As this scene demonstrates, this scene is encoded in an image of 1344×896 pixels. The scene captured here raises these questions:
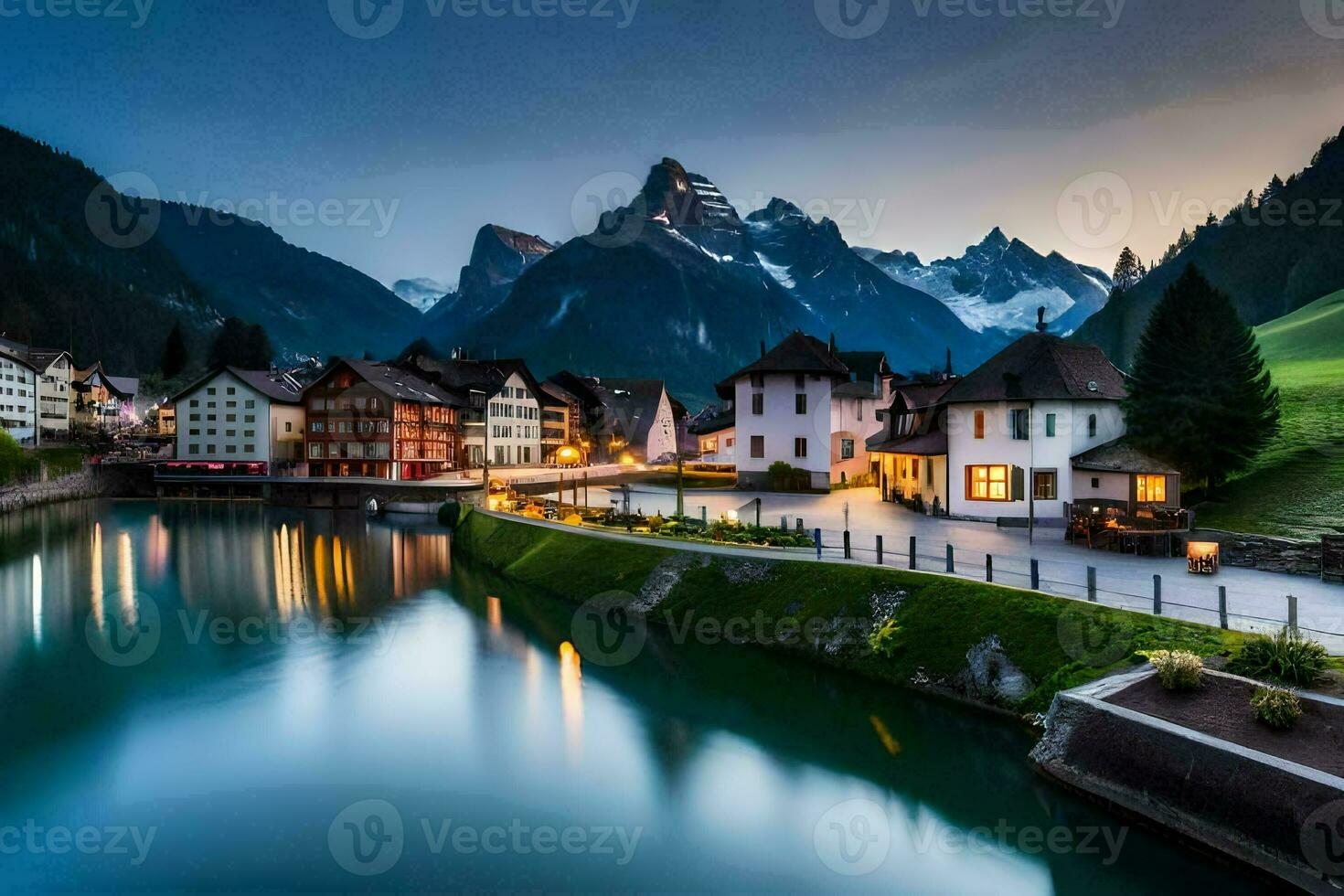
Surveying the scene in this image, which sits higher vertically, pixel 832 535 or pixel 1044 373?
pixel 1044 373

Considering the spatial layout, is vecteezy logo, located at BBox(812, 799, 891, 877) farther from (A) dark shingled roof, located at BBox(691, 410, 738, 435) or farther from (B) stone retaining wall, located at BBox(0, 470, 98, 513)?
(B) stone retaining wall, located at BBox(0, 470, 98, 513)

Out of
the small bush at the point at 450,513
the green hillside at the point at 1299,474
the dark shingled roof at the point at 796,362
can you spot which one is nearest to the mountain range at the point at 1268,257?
the green hillside at the point at 1299,474

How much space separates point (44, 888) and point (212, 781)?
12.8 ft

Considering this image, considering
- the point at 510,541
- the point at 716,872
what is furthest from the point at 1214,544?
the point at 510,541

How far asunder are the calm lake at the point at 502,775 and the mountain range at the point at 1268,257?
10568 centimetres

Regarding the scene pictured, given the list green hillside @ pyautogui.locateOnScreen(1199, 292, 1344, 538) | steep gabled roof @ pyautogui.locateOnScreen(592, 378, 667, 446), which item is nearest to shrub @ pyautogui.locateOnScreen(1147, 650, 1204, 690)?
green hillside @ pyautogui.locateOnScreen(1199, 292, 1344, 538)

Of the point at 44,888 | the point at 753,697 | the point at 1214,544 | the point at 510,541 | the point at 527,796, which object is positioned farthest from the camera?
the point at 510,541

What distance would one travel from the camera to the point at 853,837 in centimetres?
1438

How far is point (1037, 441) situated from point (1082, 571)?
13.8 m

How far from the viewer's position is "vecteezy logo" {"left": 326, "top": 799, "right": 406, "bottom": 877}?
13.6 meters

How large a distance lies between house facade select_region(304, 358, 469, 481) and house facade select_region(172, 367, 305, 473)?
7.08 meters

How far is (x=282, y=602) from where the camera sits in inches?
1426

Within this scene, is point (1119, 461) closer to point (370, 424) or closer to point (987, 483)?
point (987, 483)

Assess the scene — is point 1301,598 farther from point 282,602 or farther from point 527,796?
point 282,602
